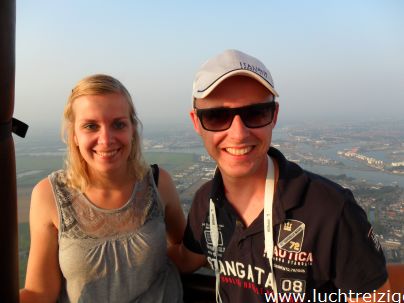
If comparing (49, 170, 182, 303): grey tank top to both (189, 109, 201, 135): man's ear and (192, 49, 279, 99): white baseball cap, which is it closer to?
(189, 109, 201, 135): man's ear

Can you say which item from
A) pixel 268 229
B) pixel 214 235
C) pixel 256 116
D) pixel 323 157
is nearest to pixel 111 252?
pixel 214 235

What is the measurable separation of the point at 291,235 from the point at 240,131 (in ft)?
2.05

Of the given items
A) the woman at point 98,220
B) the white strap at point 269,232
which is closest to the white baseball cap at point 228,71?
the white strap at point 269,232

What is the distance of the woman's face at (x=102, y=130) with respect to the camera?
2145 millimetres

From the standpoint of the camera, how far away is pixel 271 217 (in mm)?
1638

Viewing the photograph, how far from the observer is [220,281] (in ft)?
6.20

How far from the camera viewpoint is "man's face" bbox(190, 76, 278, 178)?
1.62 m

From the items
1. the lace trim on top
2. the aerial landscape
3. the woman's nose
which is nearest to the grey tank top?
the lace trim on top

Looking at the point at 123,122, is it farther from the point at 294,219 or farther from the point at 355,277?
the point at 355,277

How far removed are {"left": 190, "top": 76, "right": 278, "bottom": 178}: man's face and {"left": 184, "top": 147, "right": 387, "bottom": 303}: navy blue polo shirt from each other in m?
0.24

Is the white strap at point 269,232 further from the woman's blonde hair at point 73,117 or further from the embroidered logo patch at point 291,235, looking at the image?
the woman's blonde hair at point 73,117

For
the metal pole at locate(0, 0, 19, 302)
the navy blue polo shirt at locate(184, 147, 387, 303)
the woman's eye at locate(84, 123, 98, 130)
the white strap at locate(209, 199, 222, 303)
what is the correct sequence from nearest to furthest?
the metal pole at locate(0, 0, 19, 302) → the navy blue polo shirt at locate(184, 147, 387, 303) → the white strap at locate(209, 199, 222, 303) → the woman's eye at locate(84, 123, 98, 130)

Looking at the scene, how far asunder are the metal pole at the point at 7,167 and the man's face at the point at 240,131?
0.92 metres

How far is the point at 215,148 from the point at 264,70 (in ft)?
1.66
